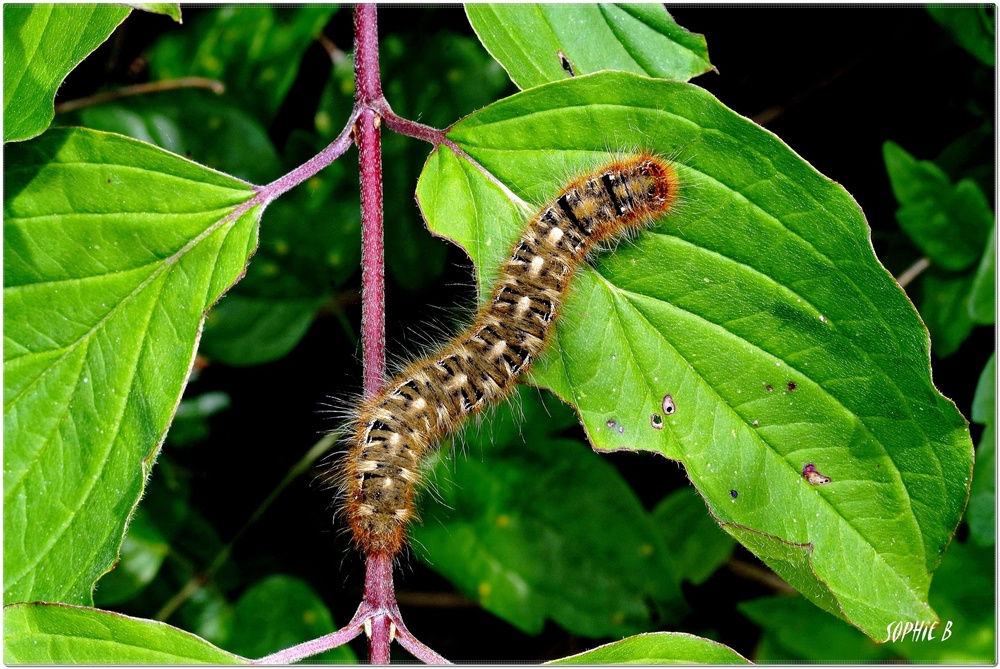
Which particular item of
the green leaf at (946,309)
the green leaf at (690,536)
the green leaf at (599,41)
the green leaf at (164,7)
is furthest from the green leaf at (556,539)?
the green leaf at (164,7)

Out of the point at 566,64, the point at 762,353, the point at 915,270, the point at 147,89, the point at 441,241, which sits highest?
the point at 147,89

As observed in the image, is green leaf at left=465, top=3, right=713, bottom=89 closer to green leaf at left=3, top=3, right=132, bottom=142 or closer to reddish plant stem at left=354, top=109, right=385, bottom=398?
reddish plant stem at left=354, top=109, right=385, bottom=398

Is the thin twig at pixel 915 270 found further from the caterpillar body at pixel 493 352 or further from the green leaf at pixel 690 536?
the caterpillar body at pixel 493 352

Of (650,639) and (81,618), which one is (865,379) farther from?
(81,618)

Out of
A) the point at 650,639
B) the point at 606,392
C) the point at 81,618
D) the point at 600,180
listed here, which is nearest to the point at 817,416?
the point at 606,392

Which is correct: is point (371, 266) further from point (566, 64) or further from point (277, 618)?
point (277, 618)

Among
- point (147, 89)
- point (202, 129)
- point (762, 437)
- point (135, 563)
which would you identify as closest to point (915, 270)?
point (762, 437)
